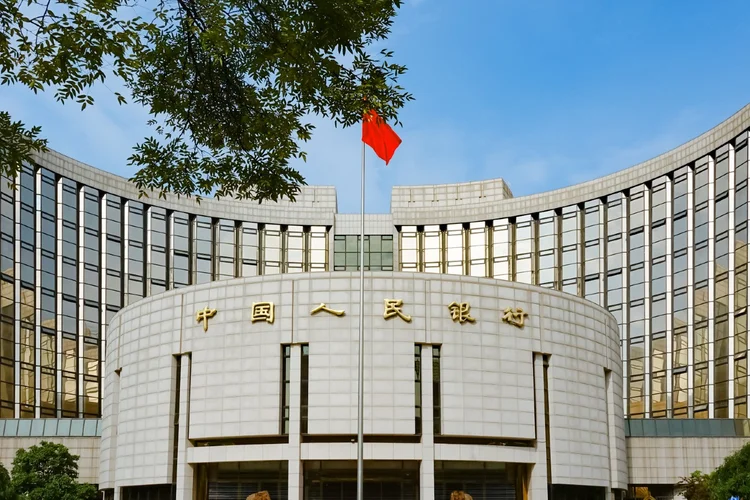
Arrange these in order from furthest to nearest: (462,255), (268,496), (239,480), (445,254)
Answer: (445,254), (462,255), (239,480), (268,496)

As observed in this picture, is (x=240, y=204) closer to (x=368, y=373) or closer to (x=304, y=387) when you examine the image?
(x=304, y=387)

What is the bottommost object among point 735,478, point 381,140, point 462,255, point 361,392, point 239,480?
point 239,480

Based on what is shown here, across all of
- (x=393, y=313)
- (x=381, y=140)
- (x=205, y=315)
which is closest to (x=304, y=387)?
(x=393, y=313)

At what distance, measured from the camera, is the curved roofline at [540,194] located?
60.7m

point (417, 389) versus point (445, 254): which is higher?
point (445, 254)

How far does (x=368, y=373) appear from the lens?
39.8 meters

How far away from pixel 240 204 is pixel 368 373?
109 feet

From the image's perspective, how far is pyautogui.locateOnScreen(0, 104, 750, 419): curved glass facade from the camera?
193 ft

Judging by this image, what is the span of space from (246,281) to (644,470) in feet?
80.0

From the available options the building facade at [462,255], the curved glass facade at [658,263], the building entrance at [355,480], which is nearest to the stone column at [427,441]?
the building entrance at [355,480]

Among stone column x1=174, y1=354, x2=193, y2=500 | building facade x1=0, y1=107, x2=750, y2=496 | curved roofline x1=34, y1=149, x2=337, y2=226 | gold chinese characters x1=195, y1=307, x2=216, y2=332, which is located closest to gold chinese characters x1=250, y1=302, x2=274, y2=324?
gold chinese characters x1=195, y1=307, x2=216, y2=332

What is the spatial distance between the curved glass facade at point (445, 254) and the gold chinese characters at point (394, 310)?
25.3 meters

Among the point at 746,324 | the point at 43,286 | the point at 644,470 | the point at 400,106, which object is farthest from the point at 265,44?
the point at 43,286

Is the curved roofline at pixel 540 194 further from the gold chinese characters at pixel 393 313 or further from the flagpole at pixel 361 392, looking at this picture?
the flagpole at pixel 361 392
